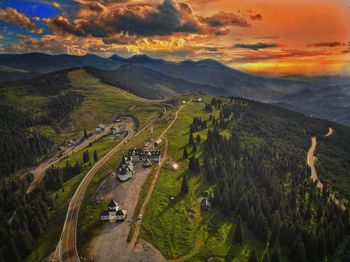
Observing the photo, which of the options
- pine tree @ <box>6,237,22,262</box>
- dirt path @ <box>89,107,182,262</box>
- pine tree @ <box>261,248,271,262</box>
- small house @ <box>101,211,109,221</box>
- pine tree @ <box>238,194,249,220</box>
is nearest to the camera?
dirt path @ <box>89,107,182,262</box>

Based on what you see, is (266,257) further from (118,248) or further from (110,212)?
(110,212)

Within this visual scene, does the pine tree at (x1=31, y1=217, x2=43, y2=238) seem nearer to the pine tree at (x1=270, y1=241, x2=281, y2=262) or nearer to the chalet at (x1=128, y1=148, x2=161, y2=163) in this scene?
the chalet at (x1=128, y1=148, x2=161, y2=163)

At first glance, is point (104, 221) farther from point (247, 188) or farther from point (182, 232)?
point (247, 188)

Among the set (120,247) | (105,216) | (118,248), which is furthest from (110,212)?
(118,248)

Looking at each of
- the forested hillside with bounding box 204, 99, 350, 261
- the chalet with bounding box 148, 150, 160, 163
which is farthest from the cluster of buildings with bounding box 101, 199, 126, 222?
the chalet with bounding box 148, 150, 160, 163

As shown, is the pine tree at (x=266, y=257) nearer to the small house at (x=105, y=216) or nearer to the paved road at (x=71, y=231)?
the small house at (x=105, y=216)

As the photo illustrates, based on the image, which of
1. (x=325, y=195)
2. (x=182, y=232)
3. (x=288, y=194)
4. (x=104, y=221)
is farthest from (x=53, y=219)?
(x=325, y=195)

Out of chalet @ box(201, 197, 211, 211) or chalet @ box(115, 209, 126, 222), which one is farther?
chalet @ box(201, 197, 211, 211)

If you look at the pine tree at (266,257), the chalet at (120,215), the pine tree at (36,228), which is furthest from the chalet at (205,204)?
the pine tree at (36,228)
